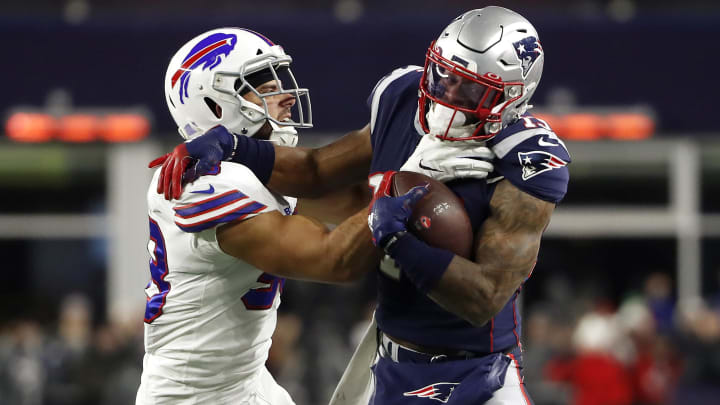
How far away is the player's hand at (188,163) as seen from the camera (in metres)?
3.79

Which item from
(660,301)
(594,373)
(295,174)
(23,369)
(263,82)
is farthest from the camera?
(660,301)

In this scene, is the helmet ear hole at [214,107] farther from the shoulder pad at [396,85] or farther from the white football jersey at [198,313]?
the shoulder pad at [396,85]

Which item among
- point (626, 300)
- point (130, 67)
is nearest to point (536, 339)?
point (626, 300)

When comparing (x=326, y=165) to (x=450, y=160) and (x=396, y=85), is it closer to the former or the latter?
(x=396, y=85)

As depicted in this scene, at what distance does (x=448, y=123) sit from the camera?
151 inches

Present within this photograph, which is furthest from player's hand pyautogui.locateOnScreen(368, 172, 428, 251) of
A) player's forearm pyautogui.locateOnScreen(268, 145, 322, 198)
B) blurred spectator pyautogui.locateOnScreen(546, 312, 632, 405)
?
blurred spectator pyautogui.locateOnScreen(546, 312, 632, 405)

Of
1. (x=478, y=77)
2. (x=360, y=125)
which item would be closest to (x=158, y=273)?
(x=478, y=77)

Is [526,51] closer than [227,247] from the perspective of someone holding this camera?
No

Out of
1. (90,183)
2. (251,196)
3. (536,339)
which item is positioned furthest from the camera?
(90,183)

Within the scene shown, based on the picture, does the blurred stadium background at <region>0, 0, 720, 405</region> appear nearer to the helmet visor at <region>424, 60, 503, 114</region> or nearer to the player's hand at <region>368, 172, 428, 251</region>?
the helmet visor at <region>424, 60, 503, 114</region>

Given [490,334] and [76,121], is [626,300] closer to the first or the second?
[76,121]

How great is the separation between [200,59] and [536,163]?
1369mm

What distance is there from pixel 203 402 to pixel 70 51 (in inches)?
373

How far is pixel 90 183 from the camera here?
13.2 metres
